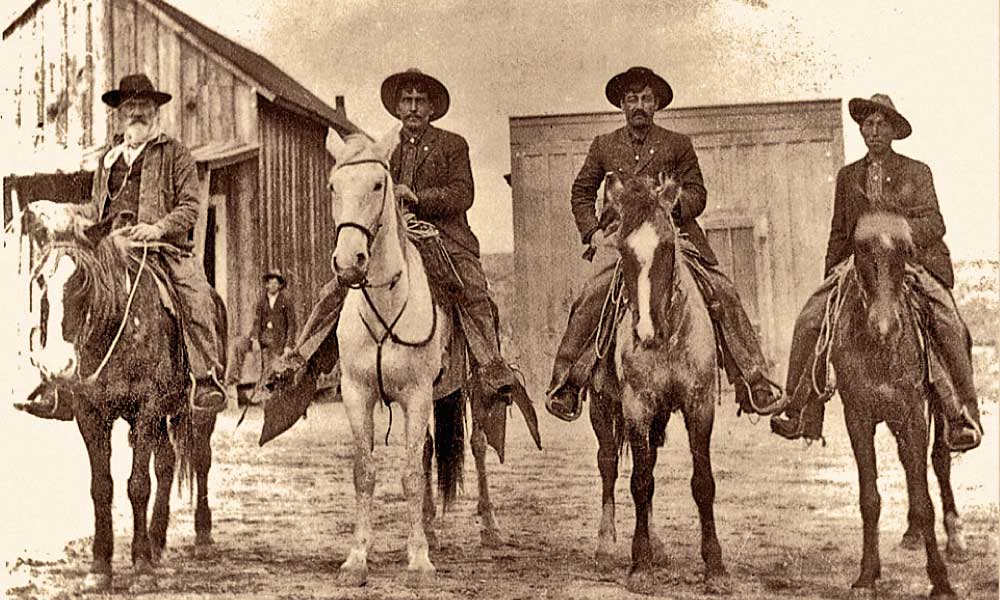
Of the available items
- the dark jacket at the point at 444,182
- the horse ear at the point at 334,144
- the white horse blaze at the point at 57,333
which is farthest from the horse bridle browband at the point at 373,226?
the white horse blaze at the point at 57,333

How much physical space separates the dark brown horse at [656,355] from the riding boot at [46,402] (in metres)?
2.93

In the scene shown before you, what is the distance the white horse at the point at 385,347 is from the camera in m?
4.98

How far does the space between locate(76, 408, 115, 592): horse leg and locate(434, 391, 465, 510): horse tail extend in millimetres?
1706

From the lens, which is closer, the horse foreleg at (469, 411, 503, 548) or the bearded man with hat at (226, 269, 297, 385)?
the horse foreleg at (469, 411, 503, 548)

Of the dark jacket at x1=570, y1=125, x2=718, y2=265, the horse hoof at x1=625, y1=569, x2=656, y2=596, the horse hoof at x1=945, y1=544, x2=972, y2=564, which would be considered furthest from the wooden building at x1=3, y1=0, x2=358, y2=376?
the horse hoof at x1=945, y1=544, x2=972, y2=564

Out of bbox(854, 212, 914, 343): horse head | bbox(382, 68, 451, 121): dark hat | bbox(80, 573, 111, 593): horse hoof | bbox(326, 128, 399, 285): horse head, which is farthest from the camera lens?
bbox(382, 68, 451, 121): dark hat

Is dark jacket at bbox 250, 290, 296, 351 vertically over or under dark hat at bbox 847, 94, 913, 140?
under

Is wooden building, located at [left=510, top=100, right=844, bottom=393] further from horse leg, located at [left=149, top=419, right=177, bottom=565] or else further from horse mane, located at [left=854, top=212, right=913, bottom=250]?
horse leg, located at [left=149, top=419, right=177, bottom=565]

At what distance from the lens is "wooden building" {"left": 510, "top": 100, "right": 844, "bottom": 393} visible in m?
5.57

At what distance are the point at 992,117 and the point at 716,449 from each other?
2.27m

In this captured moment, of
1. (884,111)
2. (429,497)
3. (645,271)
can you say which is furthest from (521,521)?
(884,111)

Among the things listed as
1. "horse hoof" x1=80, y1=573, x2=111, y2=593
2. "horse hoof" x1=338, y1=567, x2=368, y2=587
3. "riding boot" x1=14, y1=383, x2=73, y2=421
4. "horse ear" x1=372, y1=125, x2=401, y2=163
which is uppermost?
"horse ear" x1=372, y1=125, x2=401, y2=163

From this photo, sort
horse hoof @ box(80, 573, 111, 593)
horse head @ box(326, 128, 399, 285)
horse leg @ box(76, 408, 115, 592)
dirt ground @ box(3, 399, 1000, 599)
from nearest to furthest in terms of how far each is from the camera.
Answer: horse head @ box(326, 128, 399, 285)
dirt ground @ box(3, 399, 1000, 599)
horse leg @ box(76, 408, 115, 592)
horse hoof @ box(80, 573, 111, 593)

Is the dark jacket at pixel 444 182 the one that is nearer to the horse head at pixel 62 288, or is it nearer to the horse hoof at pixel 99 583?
the horse head at pixel 62 288
